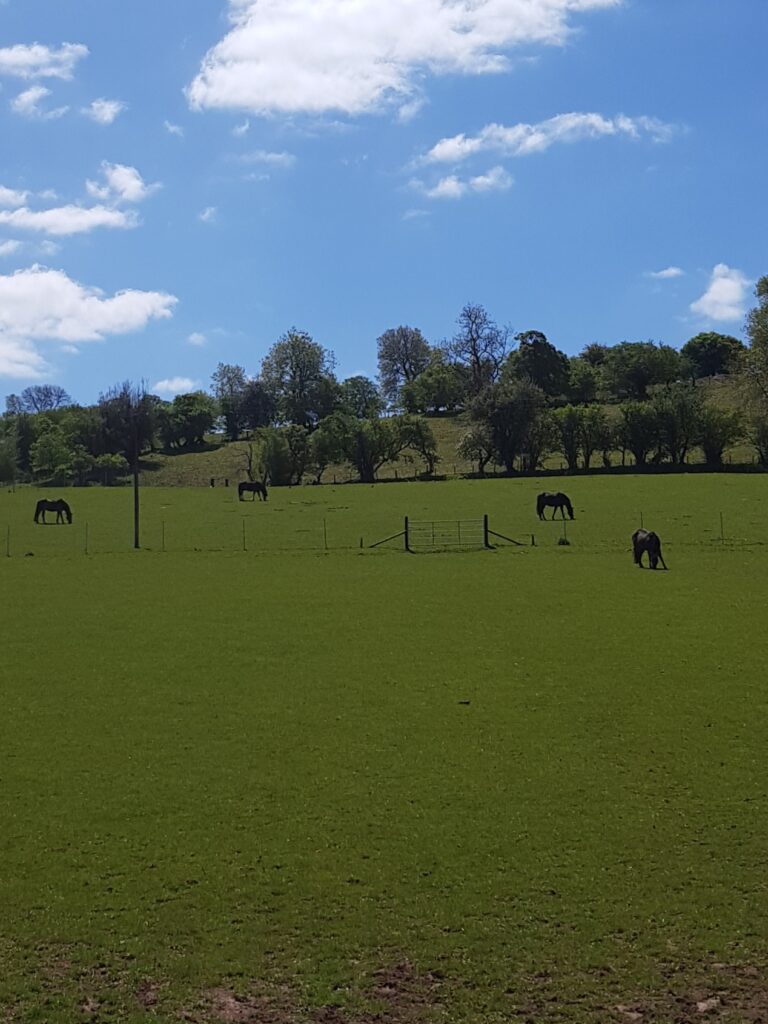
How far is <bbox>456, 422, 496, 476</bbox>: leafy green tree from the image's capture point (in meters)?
93.4

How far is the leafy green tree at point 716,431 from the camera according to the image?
88.7 metres

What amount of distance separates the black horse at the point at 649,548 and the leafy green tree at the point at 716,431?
5376 cm

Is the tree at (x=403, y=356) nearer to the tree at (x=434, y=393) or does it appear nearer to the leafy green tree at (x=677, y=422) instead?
the tree at (x=434, y=393)

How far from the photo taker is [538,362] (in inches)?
5103

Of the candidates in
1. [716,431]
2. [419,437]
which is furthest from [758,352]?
[419,437]

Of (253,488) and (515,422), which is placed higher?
(515,422)

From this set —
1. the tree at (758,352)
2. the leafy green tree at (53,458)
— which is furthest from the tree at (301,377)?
the tree at (758,352)

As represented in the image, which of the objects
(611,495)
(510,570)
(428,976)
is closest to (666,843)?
(428,976)

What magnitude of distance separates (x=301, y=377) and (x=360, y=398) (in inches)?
426

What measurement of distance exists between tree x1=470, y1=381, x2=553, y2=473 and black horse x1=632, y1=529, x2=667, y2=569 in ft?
179

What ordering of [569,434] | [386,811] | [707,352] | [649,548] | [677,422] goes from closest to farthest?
[386,811], [649,548], [677,422], [569,434], [707,352]

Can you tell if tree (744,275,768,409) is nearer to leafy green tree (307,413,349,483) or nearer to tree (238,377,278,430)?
leafy green tree (307,413,349,483)

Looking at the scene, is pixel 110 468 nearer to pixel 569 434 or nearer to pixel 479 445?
pixel 479 445

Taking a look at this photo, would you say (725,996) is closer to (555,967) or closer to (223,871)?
(555,967)
